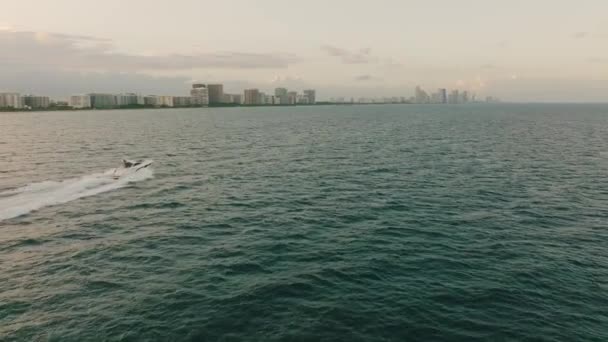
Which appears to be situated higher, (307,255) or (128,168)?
(128,168)

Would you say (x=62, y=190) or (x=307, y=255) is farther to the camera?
(x=62, y=190)

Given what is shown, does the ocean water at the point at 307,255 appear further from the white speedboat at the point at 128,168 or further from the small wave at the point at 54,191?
the white speedboat at the point at 128,168

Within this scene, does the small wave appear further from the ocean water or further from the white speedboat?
the white speedboat

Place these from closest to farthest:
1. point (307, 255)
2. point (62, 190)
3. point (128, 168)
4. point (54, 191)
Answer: point (307, 255) → point (54, 191) → point (62, 190) → point (128, 168)

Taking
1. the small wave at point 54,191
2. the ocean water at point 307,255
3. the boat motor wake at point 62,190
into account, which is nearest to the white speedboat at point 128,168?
the boat motor wake at point 62,190

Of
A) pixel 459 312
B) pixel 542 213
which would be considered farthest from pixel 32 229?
pixel 542 213

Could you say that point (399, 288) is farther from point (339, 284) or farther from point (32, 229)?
point (32, 229)

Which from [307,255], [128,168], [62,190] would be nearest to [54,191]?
[62,190]

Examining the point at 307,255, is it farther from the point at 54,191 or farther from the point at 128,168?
the point at 128,168

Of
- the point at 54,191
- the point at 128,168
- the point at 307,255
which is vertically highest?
the point at 128,168
